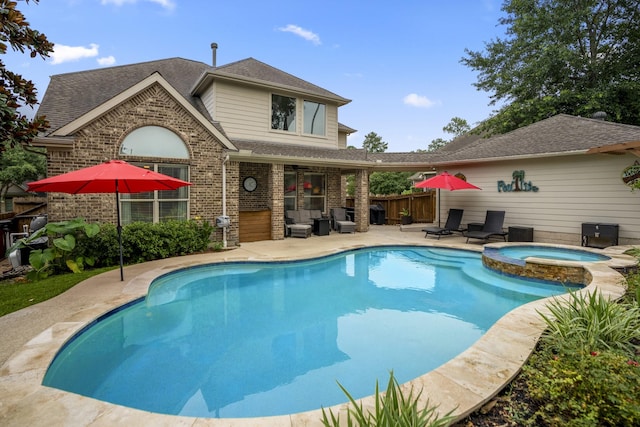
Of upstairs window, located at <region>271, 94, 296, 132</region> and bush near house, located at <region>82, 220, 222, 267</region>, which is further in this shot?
upstairs window, located at <region>271, 94, 296, 132</region>

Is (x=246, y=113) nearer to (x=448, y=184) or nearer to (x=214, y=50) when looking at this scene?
(x=214, y=50)

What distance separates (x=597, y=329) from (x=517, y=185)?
10282mm

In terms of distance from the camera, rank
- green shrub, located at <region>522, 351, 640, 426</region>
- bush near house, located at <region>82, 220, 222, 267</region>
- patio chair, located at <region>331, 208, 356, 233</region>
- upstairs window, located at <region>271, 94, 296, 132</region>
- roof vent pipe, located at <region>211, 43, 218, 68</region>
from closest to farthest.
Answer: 1. green shrub, located at <region>522, 351, 640, 426</region>
2. bush near house, located at <region>82, 220, 222, 267</region>
3. upstairs window, located at <region>271, 94, 296, 132</region>
4. patio chair, located at <region>331, 208, 356, 233</region>
5. roof vent pipe, located at <region>211, 43, 218, 68</region>

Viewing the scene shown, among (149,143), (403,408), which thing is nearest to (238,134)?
(149,143)

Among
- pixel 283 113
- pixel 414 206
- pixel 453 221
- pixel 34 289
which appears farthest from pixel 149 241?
pixel 414 206

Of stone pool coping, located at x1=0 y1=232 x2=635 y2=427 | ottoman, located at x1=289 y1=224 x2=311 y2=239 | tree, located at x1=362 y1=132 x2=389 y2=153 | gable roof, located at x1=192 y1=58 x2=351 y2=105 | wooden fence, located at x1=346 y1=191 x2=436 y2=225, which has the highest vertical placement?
tree, located at x1=362 y1=132 x2=389 y2=153

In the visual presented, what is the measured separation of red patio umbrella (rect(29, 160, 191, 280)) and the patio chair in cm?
834

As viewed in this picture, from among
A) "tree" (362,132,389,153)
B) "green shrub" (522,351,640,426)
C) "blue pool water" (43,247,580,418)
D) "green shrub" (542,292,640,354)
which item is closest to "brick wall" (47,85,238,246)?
"blue pool water" (43,247,580,418)

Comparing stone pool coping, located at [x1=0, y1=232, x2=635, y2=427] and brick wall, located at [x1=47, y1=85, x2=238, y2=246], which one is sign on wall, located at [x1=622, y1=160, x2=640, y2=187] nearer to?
stone pool coping, located at [x1=0, y1=232, x2=635, y2=427]

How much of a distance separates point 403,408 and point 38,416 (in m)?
2.84

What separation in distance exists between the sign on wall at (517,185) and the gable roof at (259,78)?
7.63 m

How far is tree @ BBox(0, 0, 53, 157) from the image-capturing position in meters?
3.28

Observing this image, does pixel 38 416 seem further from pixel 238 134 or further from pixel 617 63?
pixel 617 63

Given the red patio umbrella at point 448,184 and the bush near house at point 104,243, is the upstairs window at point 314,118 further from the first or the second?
the bush near house at point 104,243
